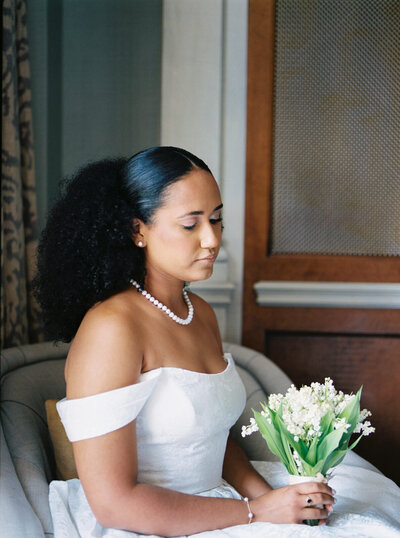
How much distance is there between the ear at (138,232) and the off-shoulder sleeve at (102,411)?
38 cm

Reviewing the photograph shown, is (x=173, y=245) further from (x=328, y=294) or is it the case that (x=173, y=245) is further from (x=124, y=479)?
(x=328, y=294)

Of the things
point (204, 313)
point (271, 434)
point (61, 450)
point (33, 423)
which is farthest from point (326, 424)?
point (33, 423)

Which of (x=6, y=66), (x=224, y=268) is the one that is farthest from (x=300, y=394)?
(x=6, y=66)

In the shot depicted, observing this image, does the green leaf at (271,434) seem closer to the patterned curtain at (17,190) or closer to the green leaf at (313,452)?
the green leaf at (313,452)

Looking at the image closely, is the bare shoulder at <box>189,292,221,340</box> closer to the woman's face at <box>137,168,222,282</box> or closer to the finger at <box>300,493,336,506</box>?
the woman's face at <box>137,168,222,282</box>

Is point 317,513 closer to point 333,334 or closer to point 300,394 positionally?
point 300,394

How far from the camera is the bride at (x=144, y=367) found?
1386 mm

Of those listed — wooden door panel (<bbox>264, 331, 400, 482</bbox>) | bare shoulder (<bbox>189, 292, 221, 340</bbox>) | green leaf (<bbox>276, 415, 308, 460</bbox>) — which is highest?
bare shoulder (<bbox>189, 292, 221, 340</bbox>)

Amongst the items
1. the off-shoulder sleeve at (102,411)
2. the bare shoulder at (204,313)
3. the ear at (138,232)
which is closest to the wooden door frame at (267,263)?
the bare shoulder at (204,313)

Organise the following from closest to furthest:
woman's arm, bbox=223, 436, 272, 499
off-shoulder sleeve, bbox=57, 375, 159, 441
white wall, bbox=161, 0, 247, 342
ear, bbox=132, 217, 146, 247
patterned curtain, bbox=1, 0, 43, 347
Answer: off-shoulder sleeve, bbox=57, 375, 159, 441, ear, bbox=132, 217, 146, 247, woman's arm, bbox=223, 436, 272, 499, patterned curtain, bbox=1, 0, 43, 347, white wall, bbox=161, 0, 247, 342

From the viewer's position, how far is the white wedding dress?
1.39m

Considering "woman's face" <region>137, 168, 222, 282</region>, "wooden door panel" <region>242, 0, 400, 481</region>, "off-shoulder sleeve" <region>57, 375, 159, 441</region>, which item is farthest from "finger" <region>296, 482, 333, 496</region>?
"wooden door panel" <region>242, 0, 400, 481</region>

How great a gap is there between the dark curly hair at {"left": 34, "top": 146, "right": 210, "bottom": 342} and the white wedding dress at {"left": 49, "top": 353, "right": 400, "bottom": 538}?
0.27 meters

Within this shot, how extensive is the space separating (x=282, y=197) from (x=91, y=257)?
168cm
